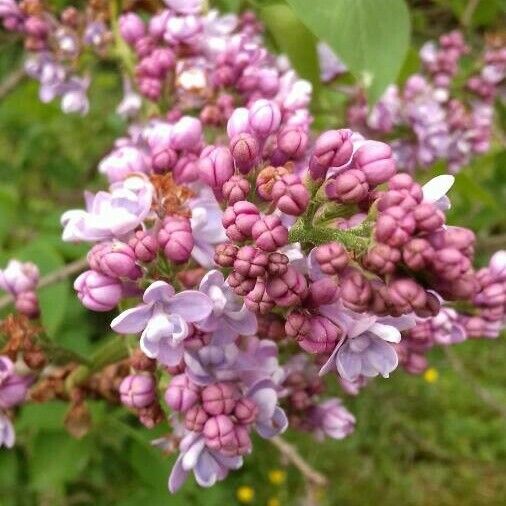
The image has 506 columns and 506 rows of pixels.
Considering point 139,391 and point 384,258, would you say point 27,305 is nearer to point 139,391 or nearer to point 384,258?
point 139,391

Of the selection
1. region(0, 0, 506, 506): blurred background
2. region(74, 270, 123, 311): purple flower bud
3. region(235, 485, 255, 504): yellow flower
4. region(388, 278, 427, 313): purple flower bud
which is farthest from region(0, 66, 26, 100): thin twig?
region(388, 278, 427, 313): purple flower bud

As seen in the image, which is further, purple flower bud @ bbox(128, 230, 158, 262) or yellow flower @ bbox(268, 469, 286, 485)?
yellow flower @ bbox(268, 469, 286, 485)

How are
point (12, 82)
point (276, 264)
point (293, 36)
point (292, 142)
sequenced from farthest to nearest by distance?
1. point (12, 82)
2. point (293, 36)
3. point (292, 142)
4. point (276, 264)

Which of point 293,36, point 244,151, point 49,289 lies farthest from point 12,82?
point 244,151

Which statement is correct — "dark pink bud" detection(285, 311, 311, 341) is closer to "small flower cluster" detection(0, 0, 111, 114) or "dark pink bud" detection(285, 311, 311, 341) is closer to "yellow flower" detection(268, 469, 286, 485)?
"small flower cluster" detection(0, 0, 111, 114)

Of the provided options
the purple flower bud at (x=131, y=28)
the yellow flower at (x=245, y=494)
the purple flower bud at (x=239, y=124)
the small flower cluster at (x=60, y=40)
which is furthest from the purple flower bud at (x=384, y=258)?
the yellow flower at (x=245, y=494)

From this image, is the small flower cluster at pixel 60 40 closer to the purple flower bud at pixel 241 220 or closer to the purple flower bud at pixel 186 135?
the purple flower bud at pixel 186 135

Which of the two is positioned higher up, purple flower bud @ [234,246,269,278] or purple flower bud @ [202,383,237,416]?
purple flower bud @ [234,246,269,278]
